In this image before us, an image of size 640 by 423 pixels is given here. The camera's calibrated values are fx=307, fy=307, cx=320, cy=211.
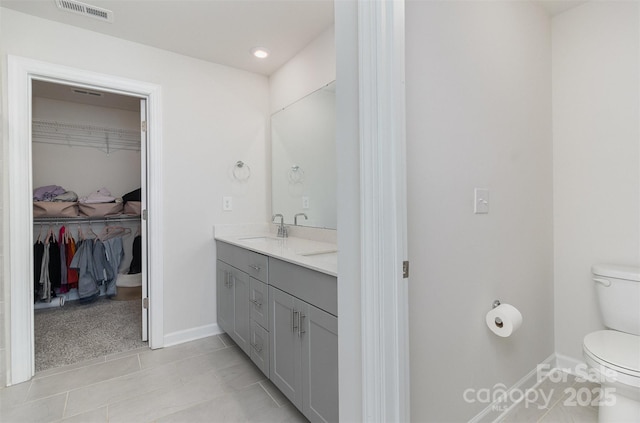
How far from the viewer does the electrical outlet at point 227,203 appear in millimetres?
2715

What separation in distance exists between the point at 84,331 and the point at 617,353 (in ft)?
12.1

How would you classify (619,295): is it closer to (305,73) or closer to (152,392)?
(305,73)

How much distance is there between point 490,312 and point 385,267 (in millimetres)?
762

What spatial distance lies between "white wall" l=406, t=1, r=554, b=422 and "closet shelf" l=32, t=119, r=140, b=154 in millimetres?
4124

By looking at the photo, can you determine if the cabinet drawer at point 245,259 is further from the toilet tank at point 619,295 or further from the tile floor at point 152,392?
the toilet tank at point 619,295

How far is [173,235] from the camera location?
2.47 metres

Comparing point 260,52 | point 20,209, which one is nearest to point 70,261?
point 20,209

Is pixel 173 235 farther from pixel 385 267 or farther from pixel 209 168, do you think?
pixel 385 267

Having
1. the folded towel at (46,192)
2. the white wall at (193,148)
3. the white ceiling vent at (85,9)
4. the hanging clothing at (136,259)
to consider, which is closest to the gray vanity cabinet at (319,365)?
the white wall at (193,148)

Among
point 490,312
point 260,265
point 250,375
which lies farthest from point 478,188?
point 250,375

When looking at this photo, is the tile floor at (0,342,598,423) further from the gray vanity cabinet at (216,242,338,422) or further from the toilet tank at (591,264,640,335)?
the toilet tank at (591,264,640,335)

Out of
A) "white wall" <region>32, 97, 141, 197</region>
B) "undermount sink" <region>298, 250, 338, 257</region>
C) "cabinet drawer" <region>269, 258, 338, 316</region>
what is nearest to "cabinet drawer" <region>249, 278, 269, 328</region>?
"cabinet drawer" <region>269, 258, 338, 316</region>

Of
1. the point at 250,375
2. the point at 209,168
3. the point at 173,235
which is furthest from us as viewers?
the point at 209,168

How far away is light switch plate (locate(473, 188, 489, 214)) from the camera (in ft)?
4.45
